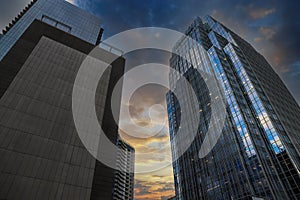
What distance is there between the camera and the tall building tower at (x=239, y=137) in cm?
4453

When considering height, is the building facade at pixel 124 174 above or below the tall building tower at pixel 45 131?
above

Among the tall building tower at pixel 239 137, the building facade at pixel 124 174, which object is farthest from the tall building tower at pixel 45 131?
the building facade at pixel 124 174

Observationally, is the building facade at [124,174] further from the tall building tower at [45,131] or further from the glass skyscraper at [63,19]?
the tall building tower at [45,131]

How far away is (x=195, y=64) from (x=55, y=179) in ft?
248

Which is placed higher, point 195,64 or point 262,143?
point 195,64

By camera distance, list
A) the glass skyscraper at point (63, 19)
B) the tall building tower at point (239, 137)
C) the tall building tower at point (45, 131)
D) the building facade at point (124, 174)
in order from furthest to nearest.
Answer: the building facade at point (124, 174) → the glass skyscraper at point (63, 19) → the tall building tower at point (239, 137) → the tall building tower at point (45, 131)

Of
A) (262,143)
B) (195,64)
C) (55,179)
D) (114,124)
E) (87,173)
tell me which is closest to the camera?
(55,179)

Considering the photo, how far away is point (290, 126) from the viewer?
191ft

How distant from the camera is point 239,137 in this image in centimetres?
5294

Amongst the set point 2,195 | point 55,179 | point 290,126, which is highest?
point 290,126

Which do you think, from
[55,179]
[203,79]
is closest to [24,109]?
[55,179]

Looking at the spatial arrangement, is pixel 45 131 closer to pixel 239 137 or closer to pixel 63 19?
pixel 239 137

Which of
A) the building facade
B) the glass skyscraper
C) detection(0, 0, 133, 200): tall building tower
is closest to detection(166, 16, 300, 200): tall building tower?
detection(0, 0, 133, 200): tall building tower

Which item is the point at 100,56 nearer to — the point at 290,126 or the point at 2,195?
the point at 2,195
